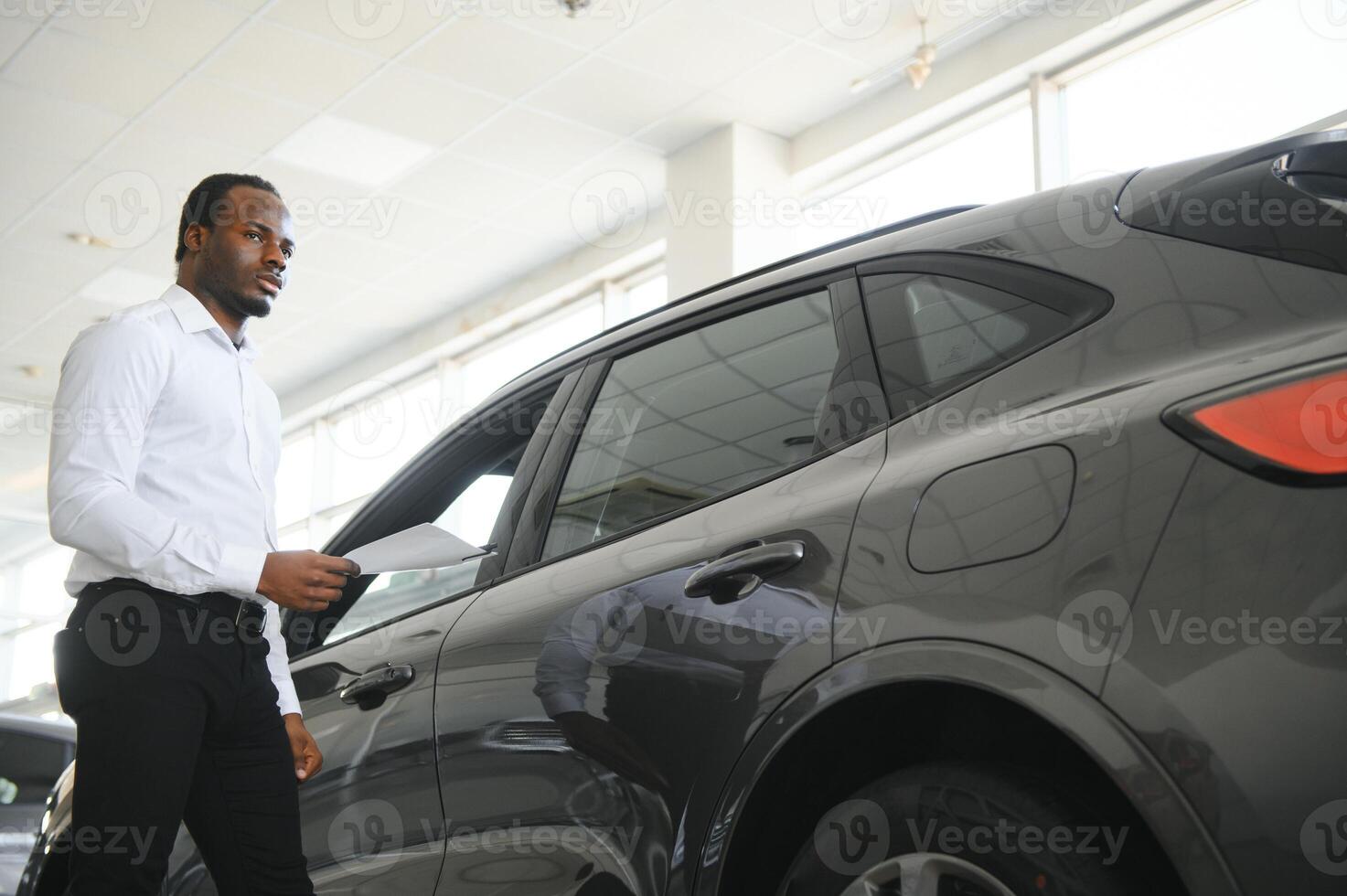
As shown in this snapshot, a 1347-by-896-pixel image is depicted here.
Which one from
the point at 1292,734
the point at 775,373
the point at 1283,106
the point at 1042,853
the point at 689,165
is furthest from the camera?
the point at 689,165

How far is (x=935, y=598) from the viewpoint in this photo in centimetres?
118

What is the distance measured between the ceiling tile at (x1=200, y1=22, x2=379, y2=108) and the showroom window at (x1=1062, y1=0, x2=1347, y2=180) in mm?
3475

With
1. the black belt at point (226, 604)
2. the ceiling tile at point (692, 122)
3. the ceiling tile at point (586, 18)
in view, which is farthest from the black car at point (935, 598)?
the ceiling tile at point (692, 122)

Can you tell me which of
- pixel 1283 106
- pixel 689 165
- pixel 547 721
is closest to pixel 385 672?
pixel 547 721

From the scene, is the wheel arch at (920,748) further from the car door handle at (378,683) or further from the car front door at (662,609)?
the car door handle at (378,683)

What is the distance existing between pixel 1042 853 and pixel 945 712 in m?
0.18

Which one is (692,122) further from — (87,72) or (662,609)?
(662,609)

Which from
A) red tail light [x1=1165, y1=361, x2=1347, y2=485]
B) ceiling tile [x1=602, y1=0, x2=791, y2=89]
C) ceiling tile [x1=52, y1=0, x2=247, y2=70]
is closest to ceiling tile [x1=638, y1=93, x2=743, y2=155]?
ceiling tile [x1=602, y1=0, x2=791, y2=89]

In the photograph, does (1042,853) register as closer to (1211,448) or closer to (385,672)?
(1211,448)

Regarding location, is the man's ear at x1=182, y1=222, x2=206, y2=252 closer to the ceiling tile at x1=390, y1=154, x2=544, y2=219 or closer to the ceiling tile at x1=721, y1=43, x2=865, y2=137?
the ceiling tile at x1=721, y1=43, x2=865, y2=137

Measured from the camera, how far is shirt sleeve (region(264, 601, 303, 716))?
6.07 ft

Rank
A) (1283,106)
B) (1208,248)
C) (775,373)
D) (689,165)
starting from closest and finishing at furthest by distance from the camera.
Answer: (1208,248)
(775,373)
(1283,106)
(689,165)

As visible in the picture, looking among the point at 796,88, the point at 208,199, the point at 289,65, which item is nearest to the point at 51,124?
the point at 289,65

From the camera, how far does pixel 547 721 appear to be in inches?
60.1
